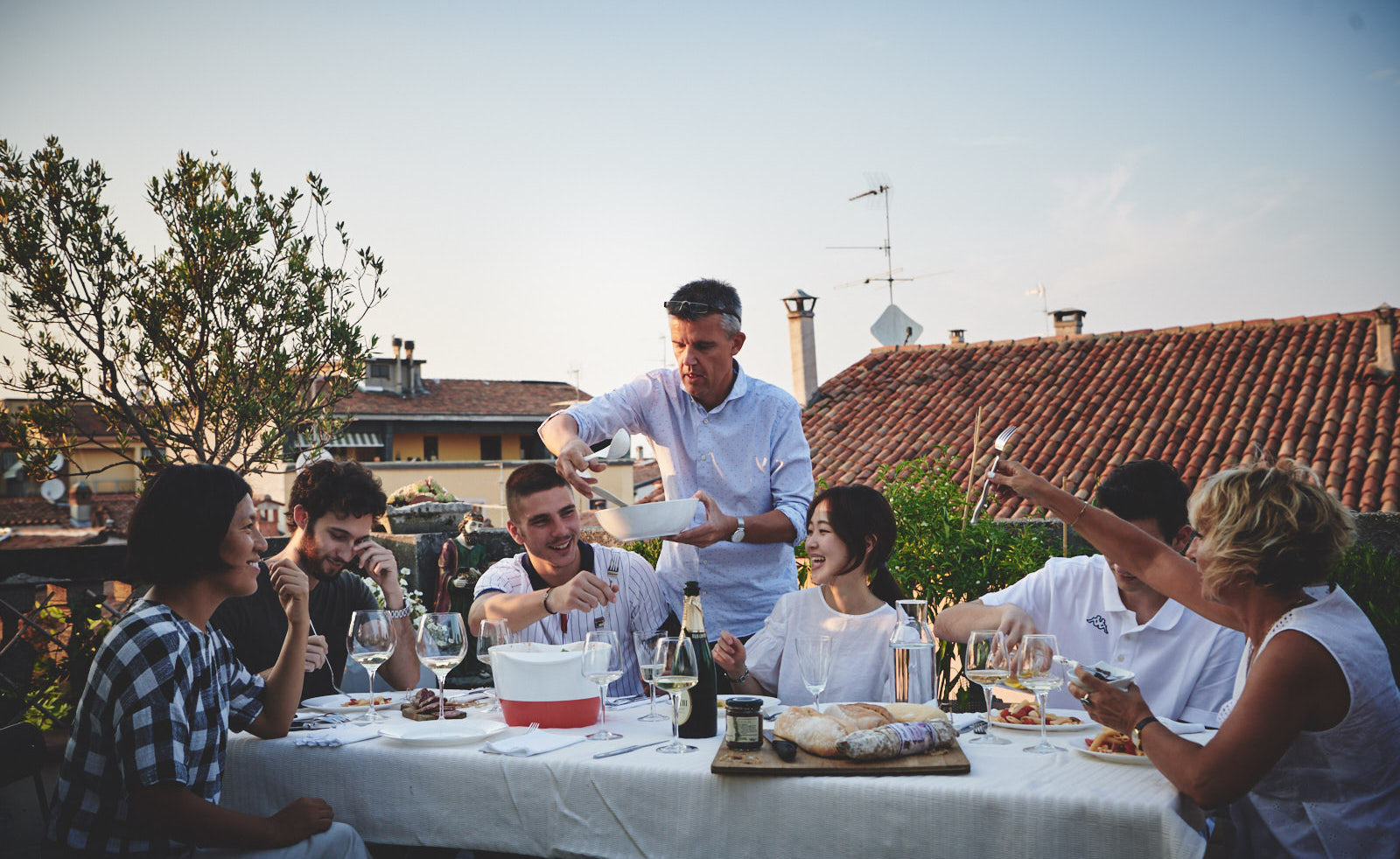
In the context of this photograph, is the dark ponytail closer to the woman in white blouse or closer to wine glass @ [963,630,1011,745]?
the woman in white blouse

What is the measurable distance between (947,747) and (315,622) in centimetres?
226

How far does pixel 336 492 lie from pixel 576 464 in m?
0.83

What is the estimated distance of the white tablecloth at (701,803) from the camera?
1837mm

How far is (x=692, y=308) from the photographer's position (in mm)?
3555

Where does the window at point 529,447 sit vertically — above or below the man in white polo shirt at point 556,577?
above

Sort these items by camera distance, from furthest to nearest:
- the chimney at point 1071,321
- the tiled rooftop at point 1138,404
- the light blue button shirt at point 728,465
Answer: the chimney at point 1071,321 < the tiled rooftop at point 1138,404 < the light blue button shirt at point 728,465

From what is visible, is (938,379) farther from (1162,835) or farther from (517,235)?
(1162,835)

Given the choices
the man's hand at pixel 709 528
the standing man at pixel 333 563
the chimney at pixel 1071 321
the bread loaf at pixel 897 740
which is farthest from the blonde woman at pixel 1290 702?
the chimney at pixel 1071 321

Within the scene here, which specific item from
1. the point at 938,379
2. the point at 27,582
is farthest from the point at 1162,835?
the point at 938,379

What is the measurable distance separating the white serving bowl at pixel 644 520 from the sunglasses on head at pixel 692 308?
77 cm

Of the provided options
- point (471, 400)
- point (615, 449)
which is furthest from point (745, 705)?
point (471, 400)

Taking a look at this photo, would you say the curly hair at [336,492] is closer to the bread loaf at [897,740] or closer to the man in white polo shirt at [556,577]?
the man in white polo shirt at [556,577]

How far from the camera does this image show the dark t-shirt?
3.15 m

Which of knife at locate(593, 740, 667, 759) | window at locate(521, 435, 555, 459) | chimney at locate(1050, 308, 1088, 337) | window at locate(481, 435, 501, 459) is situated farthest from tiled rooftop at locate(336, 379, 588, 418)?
knife at locate(593, 740, 667, 759)
